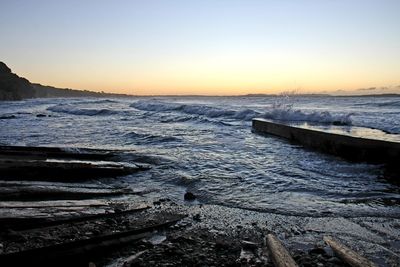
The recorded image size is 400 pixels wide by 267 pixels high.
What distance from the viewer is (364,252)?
311cm

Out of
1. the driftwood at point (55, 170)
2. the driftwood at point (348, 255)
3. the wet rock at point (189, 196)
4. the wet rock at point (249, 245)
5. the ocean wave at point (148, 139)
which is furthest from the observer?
the ocean wave at point (148, 139)

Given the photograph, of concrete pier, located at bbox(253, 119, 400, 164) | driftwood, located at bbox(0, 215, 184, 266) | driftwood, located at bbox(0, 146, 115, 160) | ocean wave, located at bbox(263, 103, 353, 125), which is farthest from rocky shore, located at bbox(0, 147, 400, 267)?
ocean wave, located at bbox(263, 103, 353, 125)

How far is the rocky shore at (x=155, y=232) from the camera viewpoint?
9.02 feet

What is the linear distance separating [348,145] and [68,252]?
732 cm

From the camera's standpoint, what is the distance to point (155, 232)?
347 cm

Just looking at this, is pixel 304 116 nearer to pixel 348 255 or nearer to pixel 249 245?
pixel 249 245

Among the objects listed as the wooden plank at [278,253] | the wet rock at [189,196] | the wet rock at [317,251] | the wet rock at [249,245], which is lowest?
the wet rock at [189,196]

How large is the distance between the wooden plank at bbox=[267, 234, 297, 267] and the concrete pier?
15.7 feet

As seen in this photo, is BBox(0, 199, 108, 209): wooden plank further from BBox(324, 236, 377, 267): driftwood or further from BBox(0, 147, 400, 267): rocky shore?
BBox(324, 236, 377, 267): driftwood

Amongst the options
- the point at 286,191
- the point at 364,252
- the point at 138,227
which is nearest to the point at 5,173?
the point at 138,227

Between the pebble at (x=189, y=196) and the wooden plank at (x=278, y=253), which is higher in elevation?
the wooden plank at (x=278, y=253)

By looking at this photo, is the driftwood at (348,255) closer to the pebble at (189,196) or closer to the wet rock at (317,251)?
the wet rock at (317,251)

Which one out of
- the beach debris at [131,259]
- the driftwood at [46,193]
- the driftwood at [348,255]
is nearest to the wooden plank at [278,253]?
the driftwood at [348,255]

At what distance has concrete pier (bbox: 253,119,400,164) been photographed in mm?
7016
